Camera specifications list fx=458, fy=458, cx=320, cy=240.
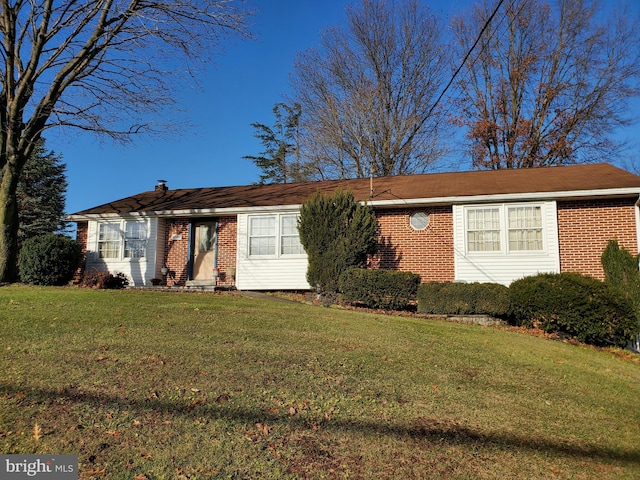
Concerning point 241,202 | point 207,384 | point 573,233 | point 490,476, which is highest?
point 241,202

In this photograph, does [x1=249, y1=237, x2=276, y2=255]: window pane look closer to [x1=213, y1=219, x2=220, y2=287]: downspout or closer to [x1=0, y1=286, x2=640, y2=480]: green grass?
[x1=213, y1=219, x2=220, y2=287]: downspout

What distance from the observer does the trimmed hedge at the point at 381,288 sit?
11594 mm

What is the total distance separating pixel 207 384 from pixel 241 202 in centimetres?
1207

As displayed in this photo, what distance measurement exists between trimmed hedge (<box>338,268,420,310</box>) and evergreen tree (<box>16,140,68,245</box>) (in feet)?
71.5

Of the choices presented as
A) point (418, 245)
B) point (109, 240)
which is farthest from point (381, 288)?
point (109, 240)

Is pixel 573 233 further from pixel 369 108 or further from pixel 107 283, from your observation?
pixel 369 108

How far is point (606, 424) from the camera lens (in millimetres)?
4664

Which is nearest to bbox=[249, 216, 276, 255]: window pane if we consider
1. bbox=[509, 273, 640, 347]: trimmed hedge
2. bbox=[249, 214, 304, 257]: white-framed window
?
bbox=[249, 214, 304, 257]: white-framed window

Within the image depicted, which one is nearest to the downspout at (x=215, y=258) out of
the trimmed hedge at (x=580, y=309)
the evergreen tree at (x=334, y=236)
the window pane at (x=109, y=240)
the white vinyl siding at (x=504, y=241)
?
the window pane at (x=109, y=240)

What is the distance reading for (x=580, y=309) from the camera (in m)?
9.08

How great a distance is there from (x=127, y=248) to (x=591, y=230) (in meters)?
15.0

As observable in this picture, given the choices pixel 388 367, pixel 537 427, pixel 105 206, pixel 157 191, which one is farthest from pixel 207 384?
pixel 157 191

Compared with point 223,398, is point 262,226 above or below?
above

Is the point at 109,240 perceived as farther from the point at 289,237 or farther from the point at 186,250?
the point at 289,237
